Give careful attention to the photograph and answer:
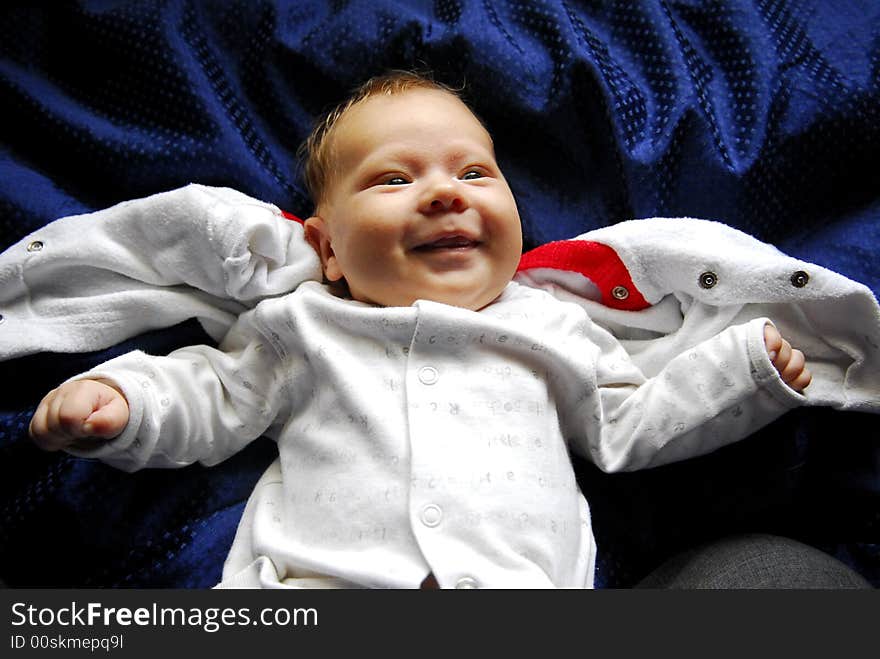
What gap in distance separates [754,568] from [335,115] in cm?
82

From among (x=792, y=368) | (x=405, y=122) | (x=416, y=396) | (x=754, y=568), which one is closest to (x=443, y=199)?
(x=405, y=122)

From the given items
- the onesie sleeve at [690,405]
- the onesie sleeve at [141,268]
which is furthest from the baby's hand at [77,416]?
the onesie sleeve at [690,405]

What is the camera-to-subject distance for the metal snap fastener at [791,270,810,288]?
1017mm

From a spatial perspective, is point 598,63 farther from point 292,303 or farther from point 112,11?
point 112,11

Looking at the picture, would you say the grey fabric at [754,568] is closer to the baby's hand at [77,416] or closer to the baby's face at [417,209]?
the baby's face at [417,209]

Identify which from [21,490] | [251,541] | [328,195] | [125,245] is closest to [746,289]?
[328,195]

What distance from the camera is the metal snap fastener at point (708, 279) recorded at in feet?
3.46

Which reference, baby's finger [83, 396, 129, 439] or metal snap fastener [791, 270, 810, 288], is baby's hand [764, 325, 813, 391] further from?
baby's finger [83, 396, 129, 439]

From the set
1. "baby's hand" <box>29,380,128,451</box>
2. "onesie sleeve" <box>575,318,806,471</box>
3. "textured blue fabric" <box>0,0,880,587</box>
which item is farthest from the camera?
"textured blue fabric" <box>0,0,880,587</box>

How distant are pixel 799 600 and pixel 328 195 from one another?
2.50 feet

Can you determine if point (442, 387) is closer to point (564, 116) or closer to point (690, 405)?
point (690, 405)

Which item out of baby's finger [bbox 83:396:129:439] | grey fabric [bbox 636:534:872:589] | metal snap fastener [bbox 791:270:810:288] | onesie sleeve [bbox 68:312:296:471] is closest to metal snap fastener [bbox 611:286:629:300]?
metal snap fastener [bbox 791:270:810:288]

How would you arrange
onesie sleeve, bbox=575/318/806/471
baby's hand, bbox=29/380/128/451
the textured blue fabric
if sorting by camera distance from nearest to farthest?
1. baby's hand, bbox=29/380/128/451
2. onesie sleeve, bbox=575/318/806/471
3. the textured blue fabric

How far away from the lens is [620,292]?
44.2 inches
